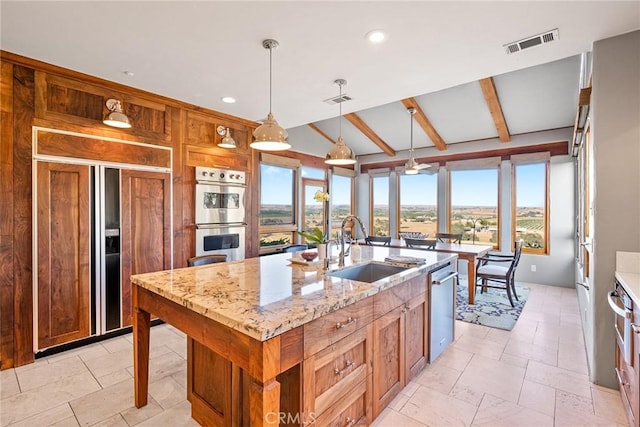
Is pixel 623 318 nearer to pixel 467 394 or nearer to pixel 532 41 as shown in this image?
pixel 467 394

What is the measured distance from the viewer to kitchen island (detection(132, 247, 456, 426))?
1230 millimetres

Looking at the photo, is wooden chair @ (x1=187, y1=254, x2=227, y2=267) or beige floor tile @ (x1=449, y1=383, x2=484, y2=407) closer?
beige floor tile @ (x1=449, y1=383, x2=484, y2=407)

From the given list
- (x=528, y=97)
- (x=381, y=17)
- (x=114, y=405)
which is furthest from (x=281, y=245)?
(x=528, y=97)

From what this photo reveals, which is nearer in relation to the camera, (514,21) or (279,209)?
(514,21)

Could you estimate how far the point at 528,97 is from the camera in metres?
4.58

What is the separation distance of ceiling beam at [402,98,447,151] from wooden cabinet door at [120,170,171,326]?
150 inches

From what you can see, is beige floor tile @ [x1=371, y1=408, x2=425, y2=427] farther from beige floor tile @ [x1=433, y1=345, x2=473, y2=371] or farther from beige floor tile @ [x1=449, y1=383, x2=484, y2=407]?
beige floor tile @ [x1=433, y1=345, x2=473, y2=371]

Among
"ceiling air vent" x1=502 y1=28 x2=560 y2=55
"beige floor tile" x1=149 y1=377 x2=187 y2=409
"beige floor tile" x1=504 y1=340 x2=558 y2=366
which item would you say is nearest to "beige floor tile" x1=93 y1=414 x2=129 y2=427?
"beige floor tile" x1=149 y1=377 x2=187 y2=409

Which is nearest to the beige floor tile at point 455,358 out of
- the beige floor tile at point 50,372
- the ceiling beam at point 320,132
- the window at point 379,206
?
the beige floor tile at point 50,372

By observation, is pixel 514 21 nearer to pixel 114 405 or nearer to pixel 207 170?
pixel 207 170

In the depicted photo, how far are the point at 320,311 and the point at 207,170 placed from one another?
313 centimetres

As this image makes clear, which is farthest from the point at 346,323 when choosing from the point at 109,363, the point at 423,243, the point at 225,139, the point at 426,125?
the point at 426,125

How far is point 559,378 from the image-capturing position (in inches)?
96.2

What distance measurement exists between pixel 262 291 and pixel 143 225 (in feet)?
7.94
